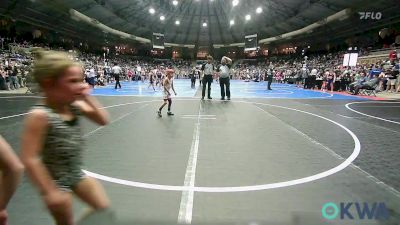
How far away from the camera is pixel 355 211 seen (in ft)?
11.0

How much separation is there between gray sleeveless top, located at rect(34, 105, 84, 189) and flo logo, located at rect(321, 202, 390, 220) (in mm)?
2531

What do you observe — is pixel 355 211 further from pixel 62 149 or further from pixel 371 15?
pixel 371 15

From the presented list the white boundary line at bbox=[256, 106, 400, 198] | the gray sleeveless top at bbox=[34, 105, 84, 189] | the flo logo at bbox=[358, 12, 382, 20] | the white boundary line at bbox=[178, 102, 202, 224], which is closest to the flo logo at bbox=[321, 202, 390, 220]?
the white boundary line at bbox=[256, 106, 400, 198]

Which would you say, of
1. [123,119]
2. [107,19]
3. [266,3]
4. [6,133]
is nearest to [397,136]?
[123,119]

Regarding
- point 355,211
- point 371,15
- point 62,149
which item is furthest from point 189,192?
point 371,15

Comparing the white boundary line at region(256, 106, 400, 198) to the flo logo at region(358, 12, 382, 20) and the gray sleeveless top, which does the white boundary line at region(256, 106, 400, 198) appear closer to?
the gray sleeveless top

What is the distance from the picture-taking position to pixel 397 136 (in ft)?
23.5

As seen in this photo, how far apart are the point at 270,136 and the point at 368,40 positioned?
39.2m

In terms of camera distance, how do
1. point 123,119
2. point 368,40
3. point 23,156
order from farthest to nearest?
point 368,40
point 123,119
point 23,156

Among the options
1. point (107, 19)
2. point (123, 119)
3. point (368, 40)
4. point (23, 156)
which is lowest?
point (123, 119)

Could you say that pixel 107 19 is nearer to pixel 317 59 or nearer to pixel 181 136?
pixel 317 59

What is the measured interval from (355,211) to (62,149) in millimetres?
3024

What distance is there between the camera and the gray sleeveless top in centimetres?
193

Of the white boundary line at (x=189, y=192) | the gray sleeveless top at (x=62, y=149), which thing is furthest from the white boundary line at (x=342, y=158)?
the gray sleeveless top at (x=62, y=149)
